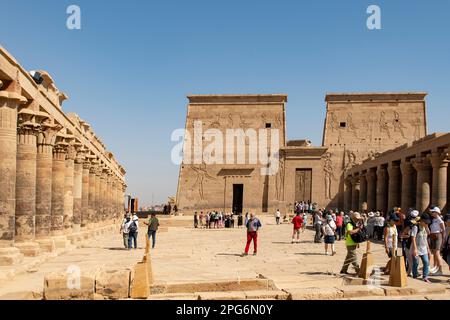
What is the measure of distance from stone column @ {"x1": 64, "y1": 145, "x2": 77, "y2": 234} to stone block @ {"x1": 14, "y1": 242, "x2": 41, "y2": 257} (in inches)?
162

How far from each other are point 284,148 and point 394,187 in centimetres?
1641

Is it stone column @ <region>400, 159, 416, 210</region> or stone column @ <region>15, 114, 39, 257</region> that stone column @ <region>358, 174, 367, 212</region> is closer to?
stone column @ <region>400, 159, 416, 210</region>

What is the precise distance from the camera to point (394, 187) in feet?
84.3

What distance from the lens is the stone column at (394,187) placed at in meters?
25.7

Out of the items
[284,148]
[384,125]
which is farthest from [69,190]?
[384,125]

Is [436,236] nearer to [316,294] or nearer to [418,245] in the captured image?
[418,245]

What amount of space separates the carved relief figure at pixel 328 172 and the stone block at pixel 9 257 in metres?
32.8

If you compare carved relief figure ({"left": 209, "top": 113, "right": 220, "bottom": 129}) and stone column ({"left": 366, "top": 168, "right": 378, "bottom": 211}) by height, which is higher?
carved relief figure ({"left": 209, "top": 113, "right": 220, "bottom": 129})

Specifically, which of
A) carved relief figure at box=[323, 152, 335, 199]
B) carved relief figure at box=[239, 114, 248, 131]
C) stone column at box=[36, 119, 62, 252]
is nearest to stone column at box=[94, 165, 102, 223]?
stone column at box=[36, 119, 62, 252]

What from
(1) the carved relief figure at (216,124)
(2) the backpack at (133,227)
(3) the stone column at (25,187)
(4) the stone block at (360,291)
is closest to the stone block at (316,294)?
(4) the stone block at (360,291)

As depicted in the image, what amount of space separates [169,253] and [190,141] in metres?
29.3

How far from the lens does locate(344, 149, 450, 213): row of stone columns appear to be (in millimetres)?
19703

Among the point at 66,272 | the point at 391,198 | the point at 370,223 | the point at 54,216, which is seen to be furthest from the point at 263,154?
the point at 66,272
